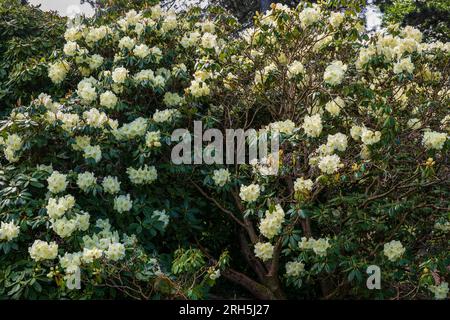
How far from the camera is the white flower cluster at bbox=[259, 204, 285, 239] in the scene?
3.51 m

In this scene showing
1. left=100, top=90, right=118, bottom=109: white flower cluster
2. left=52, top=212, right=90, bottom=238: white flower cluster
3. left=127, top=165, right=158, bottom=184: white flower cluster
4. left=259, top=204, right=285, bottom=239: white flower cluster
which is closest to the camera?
left=52, top=212, right=90, bottom=238: white flower cluster

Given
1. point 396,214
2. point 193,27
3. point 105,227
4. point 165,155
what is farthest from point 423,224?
point 193,27

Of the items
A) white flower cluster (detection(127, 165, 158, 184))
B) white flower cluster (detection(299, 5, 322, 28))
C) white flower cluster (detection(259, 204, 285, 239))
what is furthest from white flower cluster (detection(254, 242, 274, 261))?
white flower cluster (detection(299, 5, 322, 28))

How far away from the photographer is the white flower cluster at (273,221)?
Result: 3514mm

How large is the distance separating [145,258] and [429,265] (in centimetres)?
158

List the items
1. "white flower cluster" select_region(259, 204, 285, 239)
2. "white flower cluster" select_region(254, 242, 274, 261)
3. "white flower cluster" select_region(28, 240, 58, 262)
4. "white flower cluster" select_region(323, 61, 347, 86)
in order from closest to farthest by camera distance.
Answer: "white flower cluster" select_region(28, 240, 58, 262)
"white flower cluster" select_region(259, 204, 285, 239)
"white flower cluster" select_region(323, 61, 347, 86)
"white flower cluster" select_region(254, 242, 274, 261)

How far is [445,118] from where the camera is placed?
156 inches

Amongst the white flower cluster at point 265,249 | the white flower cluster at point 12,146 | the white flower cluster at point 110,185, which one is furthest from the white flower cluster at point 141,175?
the white flower cluster at point 265,249

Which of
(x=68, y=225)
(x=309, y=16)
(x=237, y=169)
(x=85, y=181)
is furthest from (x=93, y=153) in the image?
(x=309, y=16)

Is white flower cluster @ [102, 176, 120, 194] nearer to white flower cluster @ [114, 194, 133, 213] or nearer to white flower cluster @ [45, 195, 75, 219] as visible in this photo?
white flower cluster @ [114, 194, 133, 213]

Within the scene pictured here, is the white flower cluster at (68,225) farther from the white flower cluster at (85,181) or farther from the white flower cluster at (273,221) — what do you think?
the white flower cluster at (273,221)

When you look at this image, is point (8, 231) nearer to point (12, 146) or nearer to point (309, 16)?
point (12, 146)

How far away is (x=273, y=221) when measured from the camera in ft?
11.5
